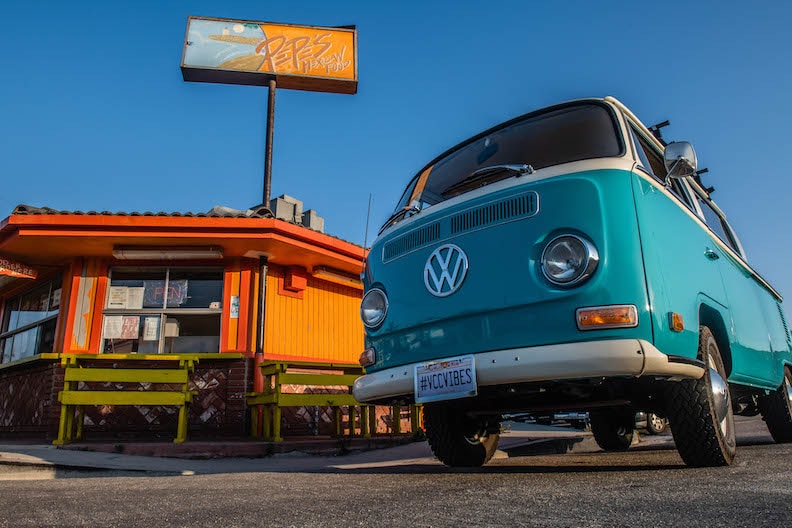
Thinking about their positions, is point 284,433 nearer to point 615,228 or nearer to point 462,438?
point 462,438

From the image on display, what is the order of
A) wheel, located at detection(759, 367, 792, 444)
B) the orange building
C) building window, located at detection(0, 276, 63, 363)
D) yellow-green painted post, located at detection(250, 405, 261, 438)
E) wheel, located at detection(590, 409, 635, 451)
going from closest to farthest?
wheel, located at detection(759, 367, 792, 444)
wheel, located at detection(590, 409, 635, 451)
yellow-green painted post, located at detection(250, 405, 261, 438)
the orange building
building window, located at detection(0, 276, 63, 363)

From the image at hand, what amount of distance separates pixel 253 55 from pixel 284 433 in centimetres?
769

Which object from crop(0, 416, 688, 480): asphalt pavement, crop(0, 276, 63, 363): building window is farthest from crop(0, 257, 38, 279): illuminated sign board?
crop(0, 416, 688, 480): asphalt pavement

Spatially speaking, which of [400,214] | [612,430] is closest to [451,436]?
[400,214]

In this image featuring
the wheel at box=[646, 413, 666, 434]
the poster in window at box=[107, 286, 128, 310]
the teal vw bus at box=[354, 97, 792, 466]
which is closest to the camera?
the teal vw bus at box=[354, 97, 792, 466]

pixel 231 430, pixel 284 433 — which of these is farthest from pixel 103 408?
pixel 284 433

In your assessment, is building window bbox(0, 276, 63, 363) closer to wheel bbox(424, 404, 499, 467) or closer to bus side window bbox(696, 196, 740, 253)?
wheel bbox(424, 404, 499, 467)

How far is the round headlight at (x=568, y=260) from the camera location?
3.01 meters

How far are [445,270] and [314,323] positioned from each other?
23.8ft

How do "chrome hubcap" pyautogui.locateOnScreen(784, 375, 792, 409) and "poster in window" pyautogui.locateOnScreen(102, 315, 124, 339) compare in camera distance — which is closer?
"chrome hubcap" pyautogui.locateOnScreen(784, 375, 792, 409)

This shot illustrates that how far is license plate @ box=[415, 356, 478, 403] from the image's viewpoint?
10.5ft

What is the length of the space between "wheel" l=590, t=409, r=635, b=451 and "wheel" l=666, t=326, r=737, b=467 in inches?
124

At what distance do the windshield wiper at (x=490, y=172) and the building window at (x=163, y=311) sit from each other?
6.50 meters

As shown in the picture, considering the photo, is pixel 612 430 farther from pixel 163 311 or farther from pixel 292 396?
pixel 163 311
